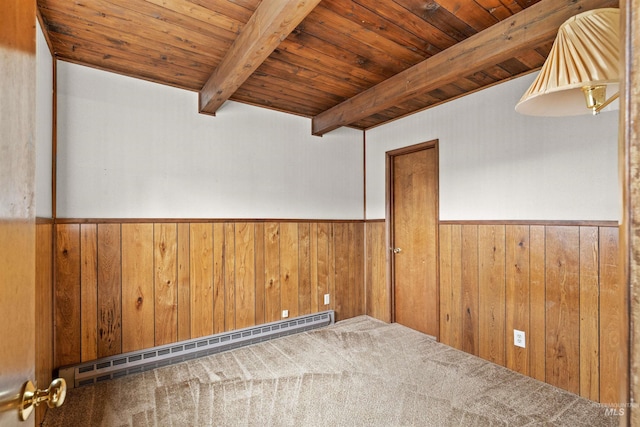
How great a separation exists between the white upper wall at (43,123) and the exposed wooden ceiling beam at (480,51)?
2360mm

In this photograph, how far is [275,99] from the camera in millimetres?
3160

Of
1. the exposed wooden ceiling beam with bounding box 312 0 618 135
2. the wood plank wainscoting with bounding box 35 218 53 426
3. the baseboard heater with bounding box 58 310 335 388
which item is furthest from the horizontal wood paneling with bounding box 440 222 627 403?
the wood plank wainscoting with bounding box 35 218 53 426

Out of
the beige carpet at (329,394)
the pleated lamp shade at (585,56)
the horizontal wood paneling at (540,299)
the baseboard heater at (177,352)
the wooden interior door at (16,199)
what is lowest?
the beige carpet at (329,394)

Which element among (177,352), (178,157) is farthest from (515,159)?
(177,352)

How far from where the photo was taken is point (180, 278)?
9.11 ft

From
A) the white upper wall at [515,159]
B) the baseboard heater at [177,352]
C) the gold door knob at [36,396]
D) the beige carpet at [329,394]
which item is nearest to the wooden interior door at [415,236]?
the white upper wall at [515,159]

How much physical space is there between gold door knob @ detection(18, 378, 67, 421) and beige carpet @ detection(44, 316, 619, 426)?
1392 millimetres

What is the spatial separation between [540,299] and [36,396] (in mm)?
2856

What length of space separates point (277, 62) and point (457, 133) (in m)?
1.77

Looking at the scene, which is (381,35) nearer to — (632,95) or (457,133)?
(457,133)

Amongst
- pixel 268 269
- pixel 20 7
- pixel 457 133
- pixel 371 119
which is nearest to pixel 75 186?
pixel 268 269

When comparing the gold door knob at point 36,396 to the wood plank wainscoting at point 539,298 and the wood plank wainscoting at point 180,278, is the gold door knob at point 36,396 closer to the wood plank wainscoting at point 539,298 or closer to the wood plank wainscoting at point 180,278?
the wood plank wainscoting at point 180,278

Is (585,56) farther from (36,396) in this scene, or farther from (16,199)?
(36,396)

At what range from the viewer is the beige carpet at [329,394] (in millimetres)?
1938
